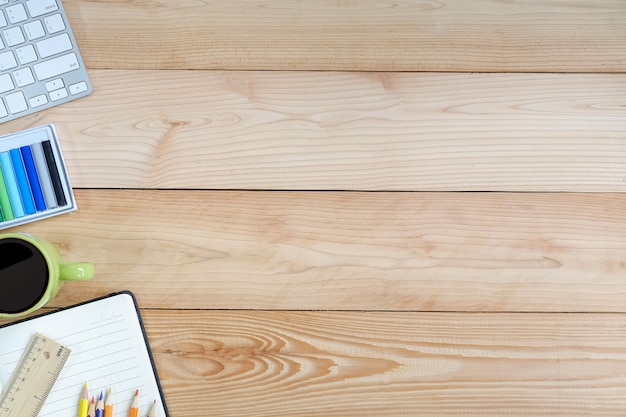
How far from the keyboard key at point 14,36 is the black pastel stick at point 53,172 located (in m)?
0.14

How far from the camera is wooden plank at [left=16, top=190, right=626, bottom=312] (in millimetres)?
812

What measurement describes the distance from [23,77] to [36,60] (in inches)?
1.1

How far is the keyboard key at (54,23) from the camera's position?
2.63 ft

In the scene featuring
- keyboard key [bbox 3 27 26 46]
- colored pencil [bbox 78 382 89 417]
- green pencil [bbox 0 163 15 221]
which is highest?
keyboard key [bbox 3 27 26 46]

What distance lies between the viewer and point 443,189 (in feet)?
2.72

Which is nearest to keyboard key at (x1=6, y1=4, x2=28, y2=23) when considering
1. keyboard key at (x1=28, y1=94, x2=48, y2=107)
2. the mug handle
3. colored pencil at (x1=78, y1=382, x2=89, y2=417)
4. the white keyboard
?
the white keyboard

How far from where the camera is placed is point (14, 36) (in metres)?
0.79

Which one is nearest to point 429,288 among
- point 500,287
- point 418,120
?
point 500,287

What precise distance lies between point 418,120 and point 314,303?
0.94ft

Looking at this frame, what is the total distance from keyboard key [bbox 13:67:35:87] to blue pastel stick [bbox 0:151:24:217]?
0.32ft

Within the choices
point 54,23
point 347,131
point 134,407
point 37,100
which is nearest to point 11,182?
point 37,100

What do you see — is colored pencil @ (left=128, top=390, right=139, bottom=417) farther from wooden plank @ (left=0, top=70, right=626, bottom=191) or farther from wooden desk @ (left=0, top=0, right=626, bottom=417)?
wooden plank @ (left=0, top=70, right=626, bottom=191)

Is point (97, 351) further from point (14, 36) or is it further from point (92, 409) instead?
point (14, 36)

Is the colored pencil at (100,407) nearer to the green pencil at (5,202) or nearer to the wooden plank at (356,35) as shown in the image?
the green pencil at (5,202)
